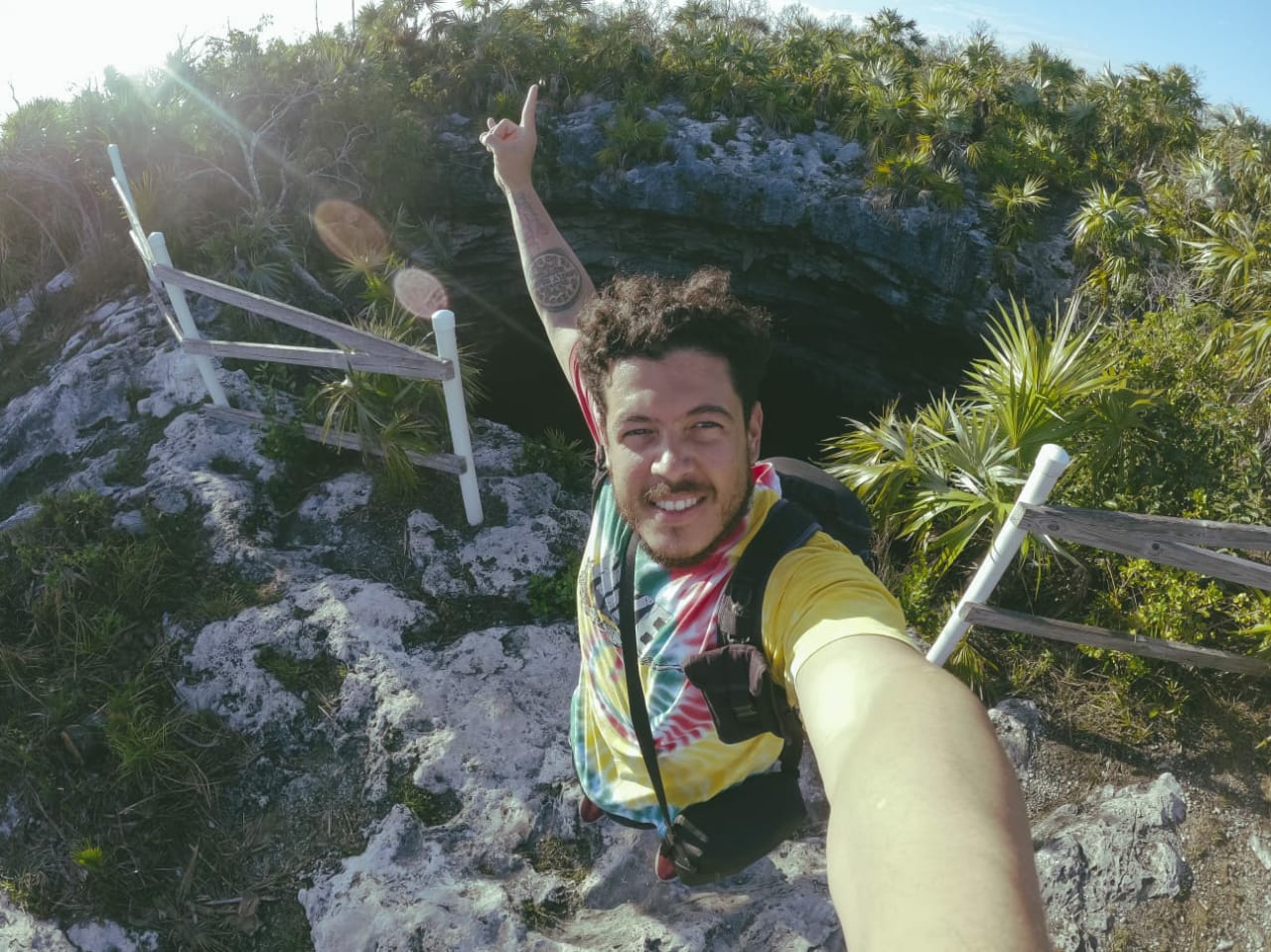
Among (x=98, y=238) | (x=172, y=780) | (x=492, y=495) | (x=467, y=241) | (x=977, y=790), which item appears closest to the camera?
(x=977, y=790)

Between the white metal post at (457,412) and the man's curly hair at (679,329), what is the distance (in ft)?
8.56

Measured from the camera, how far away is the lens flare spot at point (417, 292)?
7.10 meters

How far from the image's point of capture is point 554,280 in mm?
2879

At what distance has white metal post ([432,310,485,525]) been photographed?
170 inches

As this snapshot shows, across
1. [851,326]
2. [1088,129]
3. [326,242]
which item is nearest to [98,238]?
[326,242]

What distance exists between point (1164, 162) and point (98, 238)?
15256mm

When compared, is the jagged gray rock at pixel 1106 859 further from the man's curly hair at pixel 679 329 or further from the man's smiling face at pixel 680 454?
the man's curly hair at pixel 679 329

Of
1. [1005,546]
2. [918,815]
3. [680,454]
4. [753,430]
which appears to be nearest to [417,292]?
[1005,546]

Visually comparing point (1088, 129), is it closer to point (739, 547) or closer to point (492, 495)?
point (492, 495)

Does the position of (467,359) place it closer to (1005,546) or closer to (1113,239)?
(1005,546)

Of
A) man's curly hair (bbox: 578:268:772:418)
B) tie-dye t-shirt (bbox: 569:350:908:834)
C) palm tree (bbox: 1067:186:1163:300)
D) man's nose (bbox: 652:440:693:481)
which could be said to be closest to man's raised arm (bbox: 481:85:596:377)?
tie-dye t-shirt (bbox: 569:350:908:834)

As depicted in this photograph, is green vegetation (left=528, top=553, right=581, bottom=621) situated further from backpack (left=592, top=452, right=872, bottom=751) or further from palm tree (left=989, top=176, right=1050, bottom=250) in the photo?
palm tree (left=989, top=176, right=1050, bottom=250)

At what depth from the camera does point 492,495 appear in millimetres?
5383

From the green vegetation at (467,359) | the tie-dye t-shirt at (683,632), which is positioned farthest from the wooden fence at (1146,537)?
the tie-dye t-shirt at (683,632)
